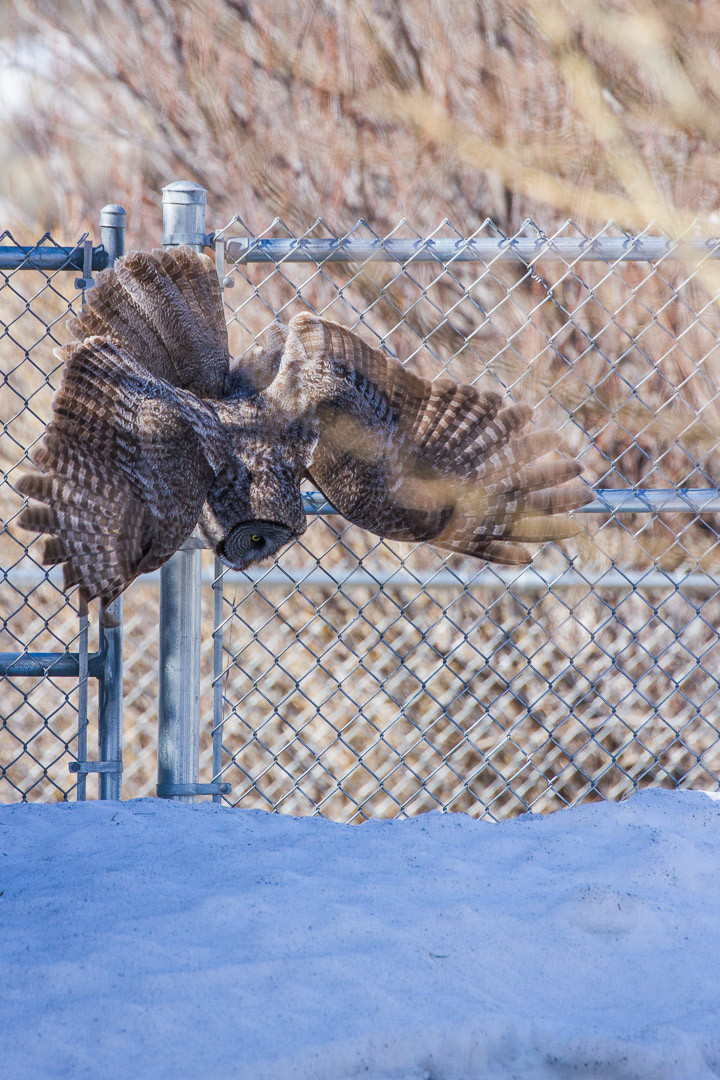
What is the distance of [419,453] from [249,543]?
0.48 m

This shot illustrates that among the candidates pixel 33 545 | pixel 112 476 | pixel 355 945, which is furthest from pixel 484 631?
pixel 355 945

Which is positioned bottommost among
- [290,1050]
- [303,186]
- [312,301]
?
[290,1050]

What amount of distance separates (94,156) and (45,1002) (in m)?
4.65

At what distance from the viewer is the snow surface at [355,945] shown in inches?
61.3

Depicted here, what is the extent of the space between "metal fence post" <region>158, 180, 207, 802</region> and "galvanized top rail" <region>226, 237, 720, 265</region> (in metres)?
0.13

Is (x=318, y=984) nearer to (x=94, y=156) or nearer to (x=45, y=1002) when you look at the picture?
(x=45, y=1002)

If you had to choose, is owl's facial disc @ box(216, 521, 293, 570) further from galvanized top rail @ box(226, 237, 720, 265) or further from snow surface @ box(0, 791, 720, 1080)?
galvanized top rail @ box(226, 237, 720, 265)

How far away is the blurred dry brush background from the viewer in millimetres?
4352

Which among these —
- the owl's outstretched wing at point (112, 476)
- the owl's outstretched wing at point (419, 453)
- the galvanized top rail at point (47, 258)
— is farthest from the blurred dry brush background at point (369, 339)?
the owl's outstretched wing at point (112, 476)

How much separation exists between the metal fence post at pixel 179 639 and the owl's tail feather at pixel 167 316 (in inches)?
3.6

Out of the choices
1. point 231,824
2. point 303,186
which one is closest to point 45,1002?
point 231,824

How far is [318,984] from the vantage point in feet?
5.64

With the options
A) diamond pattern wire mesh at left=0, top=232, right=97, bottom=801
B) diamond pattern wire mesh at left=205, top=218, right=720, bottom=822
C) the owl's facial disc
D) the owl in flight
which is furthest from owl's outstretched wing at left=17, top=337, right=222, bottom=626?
diamond pattern wire mesh at left=0, top=232, right=97, bottom=801

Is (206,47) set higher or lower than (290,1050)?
higher
